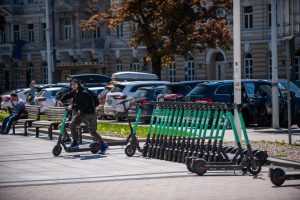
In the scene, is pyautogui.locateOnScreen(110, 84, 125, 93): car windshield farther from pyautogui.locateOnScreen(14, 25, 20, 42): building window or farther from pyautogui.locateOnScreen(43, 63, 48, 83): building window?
pyautogui.locateOnScreen(14, 25, 20, 42): building window

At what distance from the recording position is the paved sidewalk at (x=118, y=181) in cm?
1330

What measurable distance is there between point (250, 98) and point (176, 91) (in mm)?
4068

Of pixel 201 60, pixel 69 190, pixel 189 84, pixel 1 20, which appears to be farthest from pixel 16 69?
pixel 69 190

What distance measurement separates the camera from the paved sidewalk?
43.7ft

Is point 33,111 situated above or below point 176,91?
below

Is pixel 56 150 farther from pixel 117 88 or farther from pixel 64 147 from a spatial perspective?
pixel 117 88

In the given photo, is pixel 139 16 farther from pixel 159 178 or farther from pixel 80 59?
pixel 159 178

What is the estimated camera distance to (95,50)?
7000 centimetres

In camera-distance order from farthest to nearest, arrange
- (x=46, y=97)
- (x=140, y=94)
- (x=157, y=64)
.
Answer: (x=157, y=64) < (x=46, y=97) < (x=140, y=94)

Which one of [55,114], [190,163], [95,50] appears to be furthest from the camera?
[95,50]

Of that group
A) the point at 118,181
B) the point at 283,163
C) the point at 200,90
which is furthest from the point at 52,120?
the point at 118,181

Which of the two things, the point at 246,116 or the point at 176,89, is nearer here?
the point at 246,116

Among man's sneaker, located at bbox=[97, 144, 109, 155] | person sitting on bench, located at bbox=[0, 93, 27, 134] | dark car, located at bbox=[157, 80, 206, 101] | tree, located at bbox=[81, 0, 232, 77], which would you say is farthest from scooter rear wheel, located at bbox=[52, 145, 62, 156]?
tree, located at bbox=[81, 0, 232, 77]

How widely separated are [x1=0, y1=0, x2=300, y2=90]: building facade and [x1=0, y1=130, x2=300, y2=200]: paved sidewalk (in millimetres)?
35034
